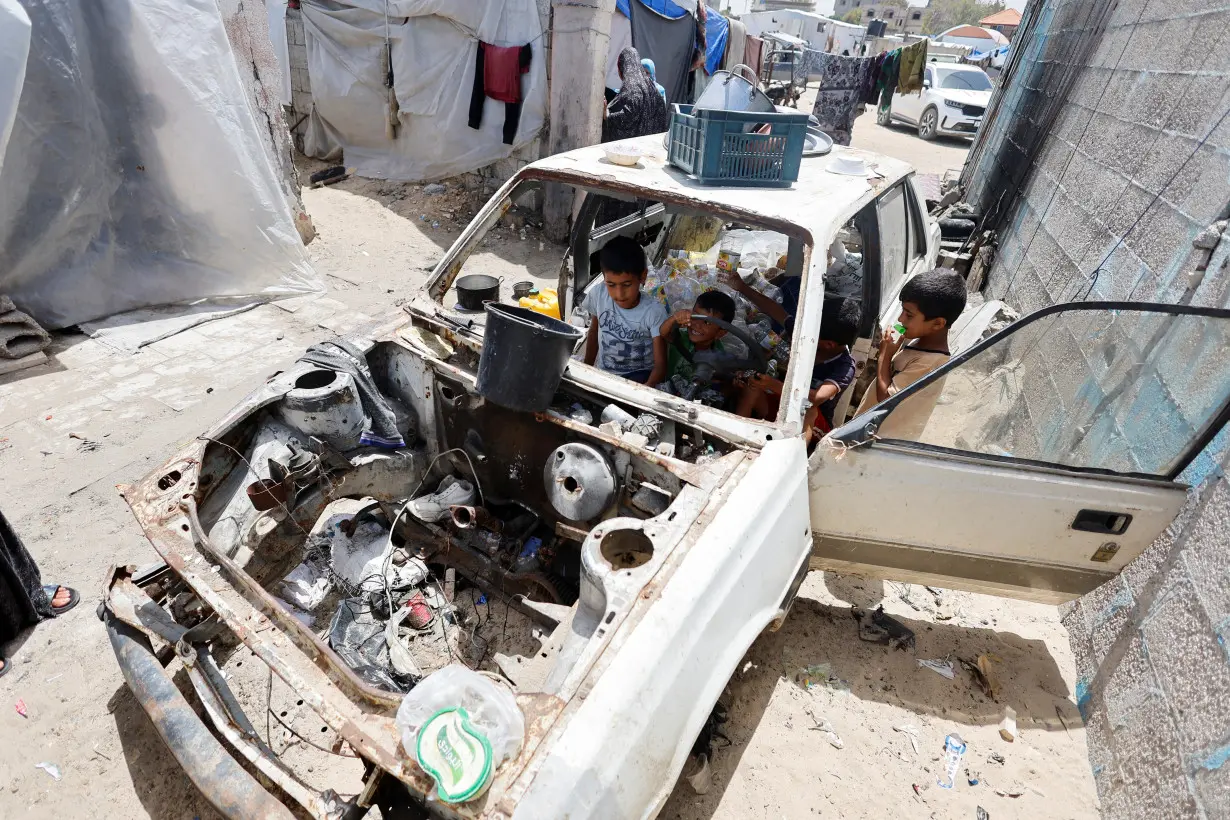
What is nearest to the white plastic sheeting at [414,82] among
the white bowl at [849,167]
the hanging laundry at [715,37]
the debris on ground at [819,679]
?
the hanging laundry at [715,37]

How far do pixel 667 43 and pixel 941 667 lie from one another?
7897 mm

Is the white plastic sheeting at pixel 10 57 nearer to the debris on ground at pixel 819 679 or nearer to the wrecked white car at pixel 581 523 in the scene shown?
the wrecked white car at pixel 581 523

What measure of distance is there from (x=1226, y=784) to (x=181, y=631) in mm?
3087

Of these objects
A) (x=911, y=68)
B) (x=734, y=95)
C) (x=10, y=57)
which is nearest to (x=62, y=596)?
(x=10, y=57)

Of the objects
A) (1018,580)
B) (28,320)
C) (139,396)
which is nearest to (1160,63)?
(1018,580)

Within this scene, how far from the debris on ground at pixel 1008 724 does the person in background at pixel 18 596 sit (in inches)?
160

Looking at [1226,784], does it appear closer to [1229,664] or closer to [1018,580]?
[1229,664]

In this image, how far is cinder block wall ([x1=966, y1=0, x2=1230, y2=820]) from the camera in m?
2.05

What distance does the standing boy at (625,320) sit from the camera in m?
Answer: 2.86

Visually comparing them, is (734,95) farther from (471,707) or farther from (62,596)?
(62,596)

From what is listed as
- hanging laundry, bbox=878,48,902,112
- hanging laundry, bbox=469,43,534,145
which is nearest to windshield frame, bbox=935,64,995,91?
hanging laundry, bbox=878,48,902,112

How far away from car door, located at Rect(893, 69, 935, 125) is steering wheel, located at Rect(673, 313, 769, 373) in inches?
624

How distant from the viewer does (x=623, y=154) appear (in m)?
2.87

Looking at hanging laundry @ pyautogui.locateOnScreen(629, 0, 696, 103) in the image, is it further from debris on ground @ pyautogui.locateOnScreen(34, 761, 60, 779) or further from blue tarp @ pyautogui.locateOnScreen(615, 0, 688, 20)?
debris on ground @ pyautogui.locateOnScreen(34, 761, 60, 779)
